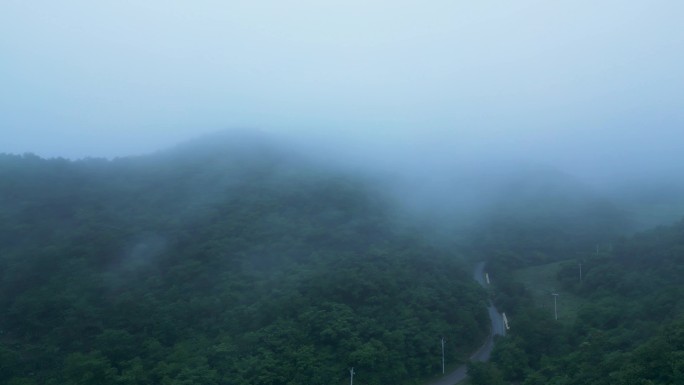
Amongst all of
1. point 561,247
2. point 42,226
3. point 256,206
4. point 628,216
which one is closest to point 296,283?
point 256,206

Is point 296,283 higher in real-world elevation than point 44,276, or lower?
lower

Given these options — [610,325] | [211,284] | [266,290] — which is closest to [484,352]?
[610,325]

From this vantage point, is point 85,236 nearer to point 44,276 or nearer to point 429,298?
point 44,276

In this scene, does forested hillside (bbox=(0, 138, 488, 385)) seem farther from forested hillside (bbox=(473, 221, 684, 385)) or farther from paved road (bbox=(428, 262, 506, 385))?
forested hillside (bbox=(473, 221, 684, 385))

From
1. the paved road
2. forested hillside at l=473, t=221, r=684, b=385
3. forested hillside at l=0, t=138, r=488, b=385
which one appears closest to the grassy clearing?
forested hillside at l=473, t=221, r=684, b=385

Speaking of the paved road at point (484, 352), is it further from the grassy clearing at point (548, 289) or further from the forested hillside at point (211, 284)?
the grassy clearing at point (548, 289)

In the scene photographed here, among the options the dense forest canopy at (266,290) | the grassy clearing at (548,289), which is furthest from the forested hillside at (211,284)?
the grassy clearing at (548,289)
